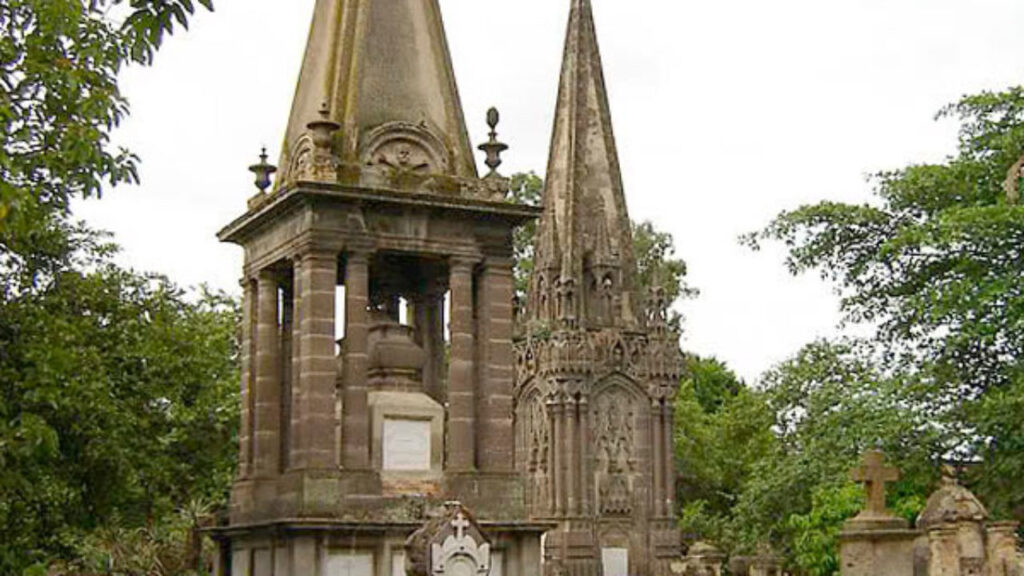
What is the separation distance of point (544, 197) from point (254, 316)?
23.9m

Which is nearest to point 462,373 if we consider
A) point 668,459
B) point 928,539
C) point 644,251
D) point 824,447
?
point 928,539

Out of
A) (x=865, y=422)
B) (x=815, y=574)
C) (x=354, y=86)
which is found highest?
(x=354, y=86)

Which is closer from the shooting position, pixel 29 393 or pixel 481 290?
pixel 29 393

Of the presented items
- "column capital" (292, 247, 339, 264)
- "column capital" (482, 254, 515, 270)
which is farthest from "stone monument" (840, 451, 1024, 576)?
"column capital" (292, 247, 339, 264)

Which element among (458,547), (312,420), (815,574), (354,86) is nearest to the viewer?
(458,547)

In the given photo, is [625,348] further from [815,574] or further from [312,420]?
[312,420]

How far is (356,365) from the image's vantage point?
16.0m

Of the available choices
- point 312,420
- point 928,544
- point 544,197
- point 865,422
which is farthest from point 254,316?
point 544,197

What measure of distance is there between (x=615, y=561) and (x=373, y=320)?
20.7m

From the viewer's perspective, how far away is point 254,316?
57.9 feet

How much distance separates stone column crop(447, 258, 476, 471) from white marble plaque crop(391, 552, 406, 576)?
1.16 m

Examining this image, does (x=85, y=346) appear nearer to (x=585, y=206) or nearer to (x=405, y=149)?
(x=405, y=149)

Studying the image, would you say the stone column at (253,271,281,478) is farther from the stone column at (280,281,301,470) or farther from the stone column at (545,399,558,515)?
the stone column at (545,399,558,515)

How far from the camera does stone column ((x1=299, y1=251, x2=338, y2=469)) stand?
15.7 meters
